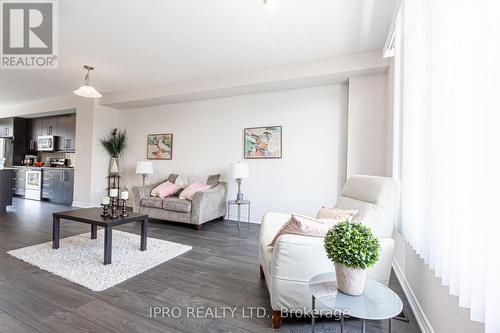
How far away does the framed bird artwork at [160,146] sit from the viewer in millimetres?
5062

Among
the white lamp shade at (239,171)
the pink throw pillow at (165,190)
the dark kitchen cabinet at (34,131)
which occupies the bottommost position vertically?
the pink throw pillow at (165,190)

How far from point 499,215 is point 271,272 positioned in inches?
44.2

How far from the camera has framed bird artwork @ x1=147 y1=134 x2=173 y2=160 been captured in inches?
199

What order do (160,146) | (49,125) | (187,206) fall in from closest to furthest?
(187,206), (160,146), (49,125)

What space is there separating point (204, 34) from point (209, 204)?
247cm

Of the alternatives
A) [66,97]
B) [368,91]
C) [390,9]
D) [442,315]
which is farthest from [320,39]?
[66,97]

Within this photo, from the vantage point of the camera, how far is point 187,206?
12.2 feet

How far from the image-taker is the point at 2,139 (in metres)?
6.79

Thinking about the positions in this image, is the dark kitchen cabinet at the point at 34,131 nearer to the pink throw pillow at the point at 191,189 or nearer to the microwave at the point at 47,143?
the microwave at the point at 47,143

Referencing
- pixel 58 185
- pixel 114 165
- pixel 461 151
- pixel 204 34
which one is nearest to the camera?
pixel 461 151

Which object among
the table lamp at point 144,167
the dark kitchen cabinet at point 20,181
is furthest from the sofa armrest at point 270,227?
the dark kitchen cabinet at point 20,181

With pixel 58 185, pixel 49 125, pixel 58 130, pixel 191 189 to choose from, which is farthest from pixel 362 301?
pixel 49 125

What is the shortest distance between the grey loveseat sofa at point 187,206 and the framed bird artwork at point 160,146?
97cm

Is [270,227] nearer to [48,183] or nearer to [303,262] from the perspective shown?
[303,262]
